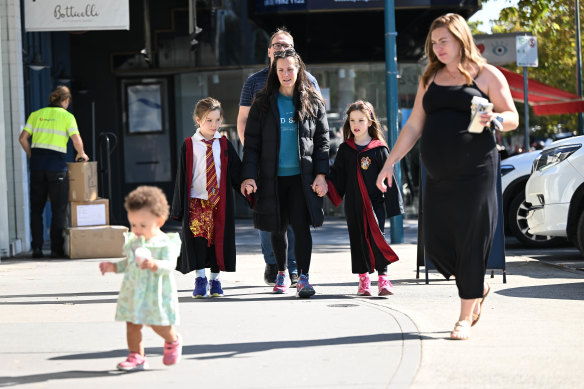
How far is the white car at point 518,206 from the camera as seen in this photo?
42.5 feet

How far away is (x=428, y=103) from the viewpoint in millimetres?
6621

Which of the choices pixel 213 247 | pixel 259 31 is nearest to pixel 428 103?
pixel 213 247

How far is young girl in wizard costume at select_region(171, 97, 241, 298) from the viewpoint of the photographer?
8516 millimetres

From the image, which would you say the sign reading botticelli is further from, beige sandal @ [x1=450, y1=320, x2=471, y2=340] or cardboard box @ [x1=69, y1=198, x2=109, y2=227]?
beige sandal @ [x1=450, y1=320, x2=471, y2=340]

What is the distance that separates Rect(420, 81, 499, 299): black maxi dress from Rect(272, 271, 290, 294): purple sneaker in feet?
7.46

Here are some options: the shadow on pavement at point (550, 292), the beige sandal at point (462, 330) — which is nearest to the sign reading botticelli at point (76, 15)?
the shadow on pavement at point (550, 292)

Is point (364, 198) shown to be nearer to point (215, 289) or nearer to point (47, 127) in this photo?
point (215, 289)

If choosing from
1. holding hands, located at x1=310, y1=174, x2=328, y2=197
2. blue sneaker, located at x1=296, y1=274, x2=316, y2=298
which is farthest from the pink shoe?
holding hands, located at x1=310, y1=174, x2=328, y2=197

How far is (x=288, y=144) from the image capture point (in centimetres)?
837

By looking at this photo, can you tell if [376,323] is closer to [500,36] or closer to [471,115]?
[471,115]

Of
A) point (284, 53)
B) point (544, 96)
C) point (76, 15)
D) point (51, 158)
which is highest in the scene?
point (76, 15)

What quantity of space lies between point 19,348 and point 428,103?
2750 millimetres

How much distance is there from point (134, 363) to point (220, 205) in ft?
10.1

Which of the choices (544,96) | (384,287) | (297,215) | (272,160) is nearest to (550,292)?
(384,287)
